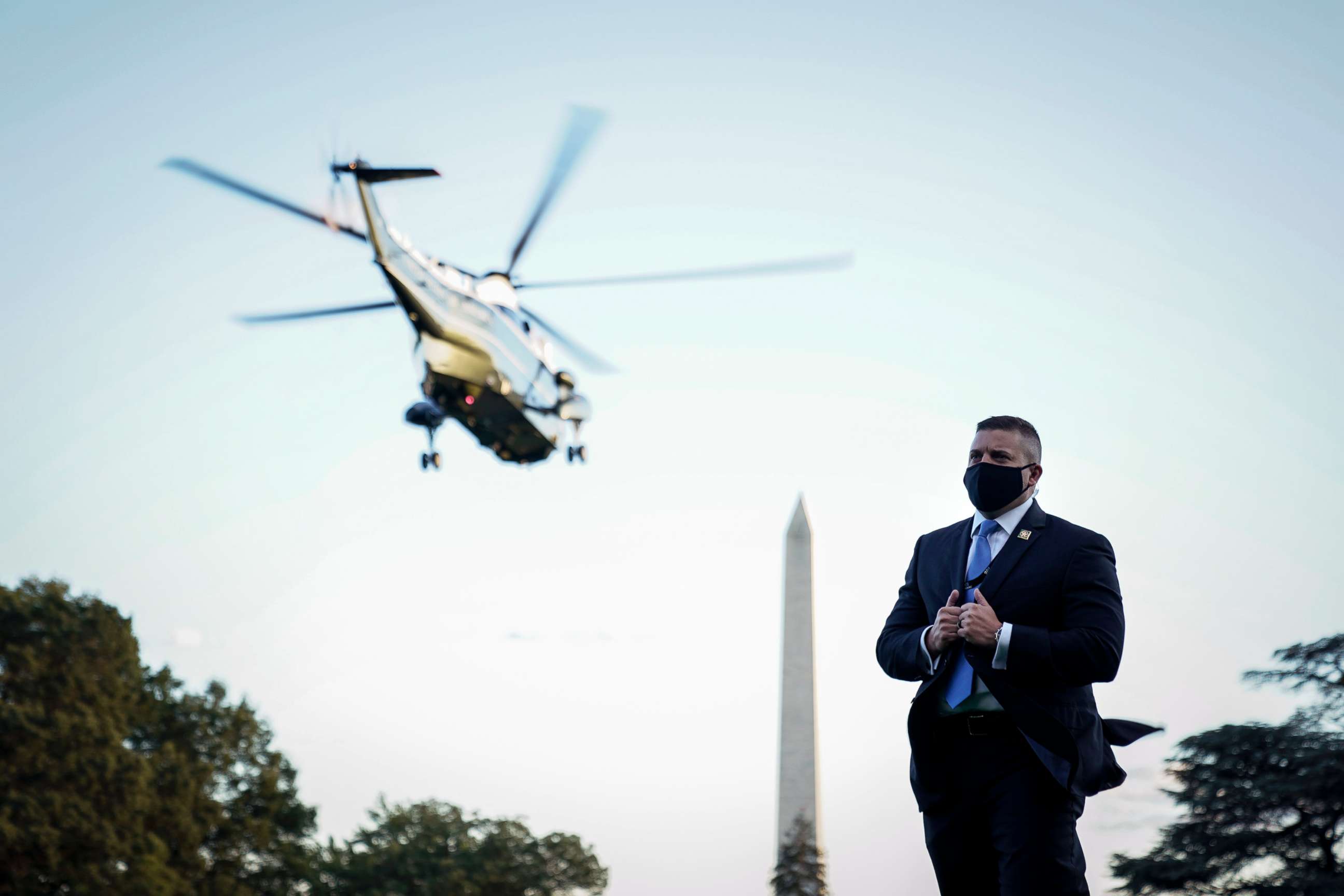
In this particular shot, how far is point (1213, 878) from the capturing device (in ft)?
78.5

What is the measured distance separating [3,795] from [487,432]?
1622 centimetres

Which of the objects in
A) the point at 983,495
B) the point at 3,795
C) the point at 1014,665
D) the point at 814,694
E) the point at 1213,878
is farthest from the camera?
the point at 814,694

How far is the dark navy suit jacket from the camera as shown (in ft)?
12.4

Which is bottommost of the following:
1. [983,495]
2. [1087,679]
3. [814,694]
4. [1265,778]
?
[1087,679]

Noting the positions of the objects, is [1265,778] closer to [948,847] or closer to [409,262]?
[409,262]

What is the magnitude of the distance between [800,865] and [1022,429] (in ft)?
103

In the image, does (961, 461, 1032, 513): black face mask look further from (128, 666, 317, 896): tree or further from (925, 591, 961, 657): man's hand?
(128, 666, 317, 896): tree

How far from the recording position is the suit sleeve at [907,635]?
413 centimetres

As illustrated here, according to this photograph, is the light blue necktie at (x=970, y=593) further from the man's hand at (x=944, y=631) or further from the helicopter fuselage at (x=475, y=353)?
the helicopter fuselage at (x=475, y=353)

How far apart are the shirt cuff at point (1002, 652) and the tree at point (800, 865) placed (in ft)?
100

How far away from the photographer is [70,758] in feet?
103

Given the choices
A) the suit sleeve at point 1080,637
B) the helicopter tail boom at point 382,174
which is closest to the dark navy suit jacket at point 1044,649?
the suit sleeve at point 1080,637

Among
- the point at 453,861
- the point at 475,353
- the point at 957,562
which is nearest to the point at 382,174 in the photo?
the point at 475,353

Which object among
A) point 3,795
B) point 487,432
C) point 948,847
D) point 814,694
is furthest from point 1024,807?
point 3,795
